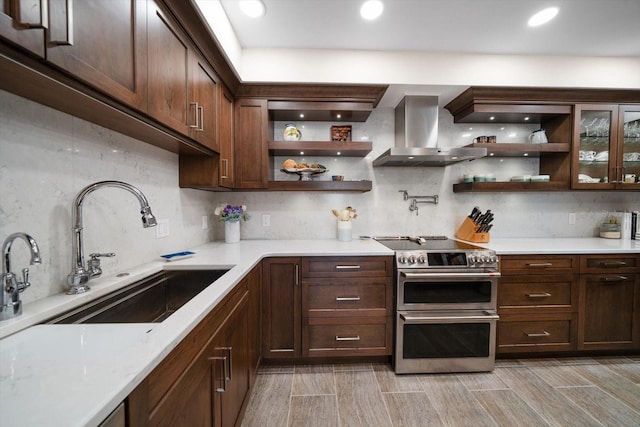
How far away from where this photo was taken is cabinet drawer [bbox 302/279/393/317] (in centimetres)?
195

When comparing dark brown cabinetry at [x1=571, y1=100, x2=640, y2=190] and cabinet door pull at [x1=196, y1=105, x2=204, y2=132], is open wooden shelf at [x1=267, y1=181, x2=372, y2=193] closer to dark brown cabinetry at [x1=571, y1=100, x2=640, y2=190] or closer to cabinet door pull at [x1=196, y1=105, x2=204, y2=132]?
cabinet door pull at [x1=196, y1=105, x2=204, y2=132]

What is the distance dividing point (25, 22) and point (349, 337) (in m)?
2.19

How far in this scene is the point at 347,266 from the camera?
195cm

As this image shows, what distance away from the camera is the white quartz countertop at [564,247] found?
6.56 ft

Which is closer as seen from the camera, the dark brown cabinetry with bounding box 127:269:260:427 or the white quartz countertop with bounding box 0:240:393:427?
the white quartz countertop with bounding box 0:240:393:427

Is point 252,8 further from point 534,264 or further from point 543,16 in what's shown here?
point 534,264

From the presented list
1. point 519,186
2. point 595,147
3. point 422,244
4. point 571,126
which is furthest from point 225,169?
point 595,147

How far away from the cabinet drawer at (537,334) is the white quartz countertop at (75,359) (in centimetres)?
222

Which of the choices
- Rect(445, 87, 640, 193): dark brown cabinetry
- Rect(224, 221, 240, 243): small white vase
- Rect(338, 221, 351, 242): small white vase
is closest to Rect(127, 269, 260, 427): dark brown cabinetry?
Rect(224, 221, 240, 243): small white vase

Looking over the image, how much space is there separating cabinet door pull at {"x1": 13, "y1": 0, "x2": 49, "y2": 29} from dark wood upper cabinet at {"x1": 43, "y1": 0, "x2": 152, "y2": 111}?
0.7 inches

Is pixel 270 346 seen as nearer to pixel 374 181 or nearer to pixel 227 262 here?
pixel 227 262

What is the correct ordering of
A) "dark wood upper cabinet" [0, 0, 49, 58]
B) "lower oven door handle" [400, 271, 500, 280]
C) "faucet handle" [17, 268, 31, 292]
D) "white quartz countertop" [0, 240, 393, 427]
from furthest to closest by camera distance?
"lower oven door handle" [400, 271, 500, 280] → "faucet handle" [17, 268, 31, 292] → "dark wood upper cabinet" [0, 0, 49, 58] → "white quartz countertop" [0, 240, 393, 427]

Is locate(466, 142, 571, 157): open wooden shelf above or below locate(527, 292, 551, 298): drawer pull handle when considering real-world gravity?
above

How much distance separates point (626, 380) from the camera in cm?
182
